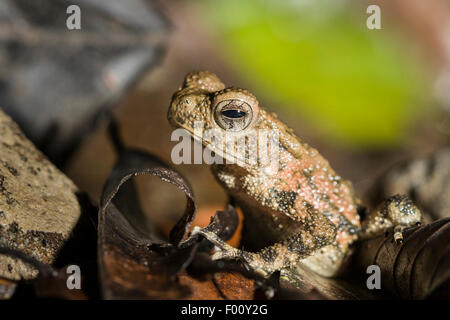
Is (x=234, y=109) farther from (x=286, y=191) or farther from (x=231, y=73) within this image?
(x=231, y=73)

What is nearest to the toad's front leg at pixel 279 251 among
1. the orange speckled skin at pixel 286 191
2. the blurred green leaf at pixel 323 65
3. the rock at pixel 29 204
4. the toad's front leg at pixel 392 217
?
the orange speckled skin at pixel 286 191

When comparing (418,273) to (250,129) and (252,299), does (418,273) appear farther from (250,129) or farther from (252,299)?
(250,129)

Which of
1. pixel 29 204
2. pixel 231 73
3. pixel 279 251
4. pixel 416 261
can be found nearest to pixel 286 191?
pixel 279 251

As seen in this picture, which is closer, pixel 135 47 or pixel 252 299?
pixel 252 299
